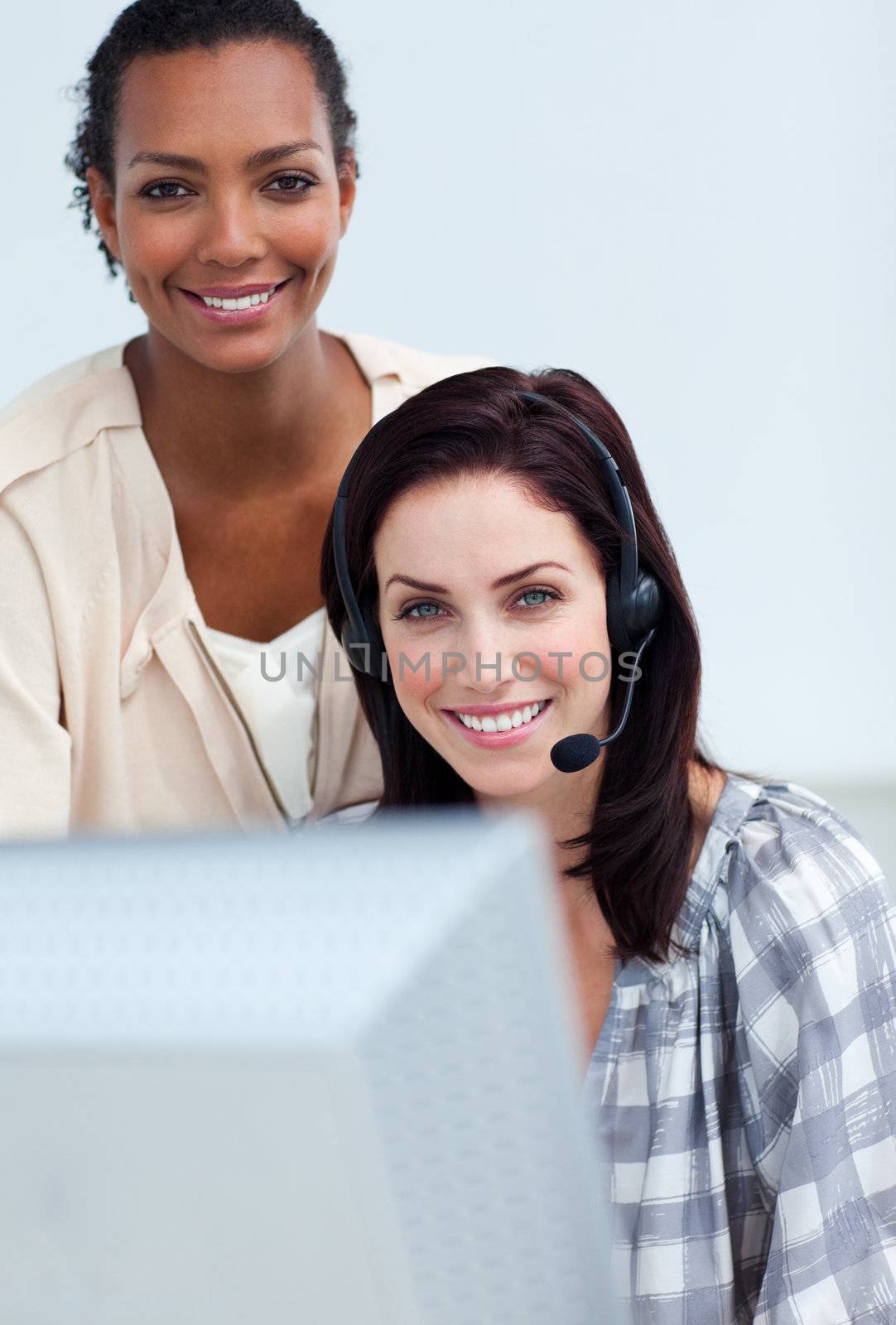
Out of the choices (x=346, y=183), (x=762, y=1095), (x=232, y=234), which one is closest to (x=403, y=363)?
(x=346, y=183)

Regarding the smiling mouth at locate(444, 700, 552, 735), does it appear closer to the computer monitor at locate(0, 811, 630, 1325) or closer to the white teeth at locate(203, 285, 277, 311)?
the white teeth at locate(203, 285, 277, 311)

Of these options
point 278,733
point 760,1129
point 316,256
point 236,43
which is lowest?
point 760,1129

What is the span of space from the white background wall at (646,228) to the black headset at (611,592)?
Result: 1368mm

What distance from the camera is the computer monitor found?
0.37m

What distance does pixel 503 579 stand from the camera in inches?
49.1

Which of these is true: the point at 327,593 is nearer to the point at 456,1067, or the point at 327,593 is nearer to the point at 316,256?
the point at 316,256

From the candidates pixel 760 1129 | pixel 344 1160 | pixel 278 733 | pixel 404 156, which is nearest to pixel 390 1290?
pixel 344 1160

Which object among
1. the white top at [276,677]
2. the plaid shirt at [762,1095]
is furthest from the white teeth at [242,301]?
the plaid shirt at [762,1095]

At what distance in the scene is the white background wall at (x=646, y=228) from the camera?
2592 mm

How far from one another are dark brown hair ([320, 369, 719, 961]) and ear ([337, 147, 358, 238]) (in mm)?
347

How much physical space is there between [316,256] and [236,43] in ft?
0.70

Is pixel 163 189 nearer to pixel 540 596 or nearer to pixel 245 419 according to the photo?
pixel 245 419

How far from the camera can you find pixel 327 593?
4.85 feet

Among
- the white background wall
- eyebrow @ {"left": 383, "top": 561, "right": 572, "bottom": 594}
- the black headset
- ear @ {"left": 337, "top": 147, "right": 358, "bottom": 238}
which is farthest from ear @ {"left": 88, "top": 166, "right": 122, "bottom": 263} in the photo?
the white background wall
